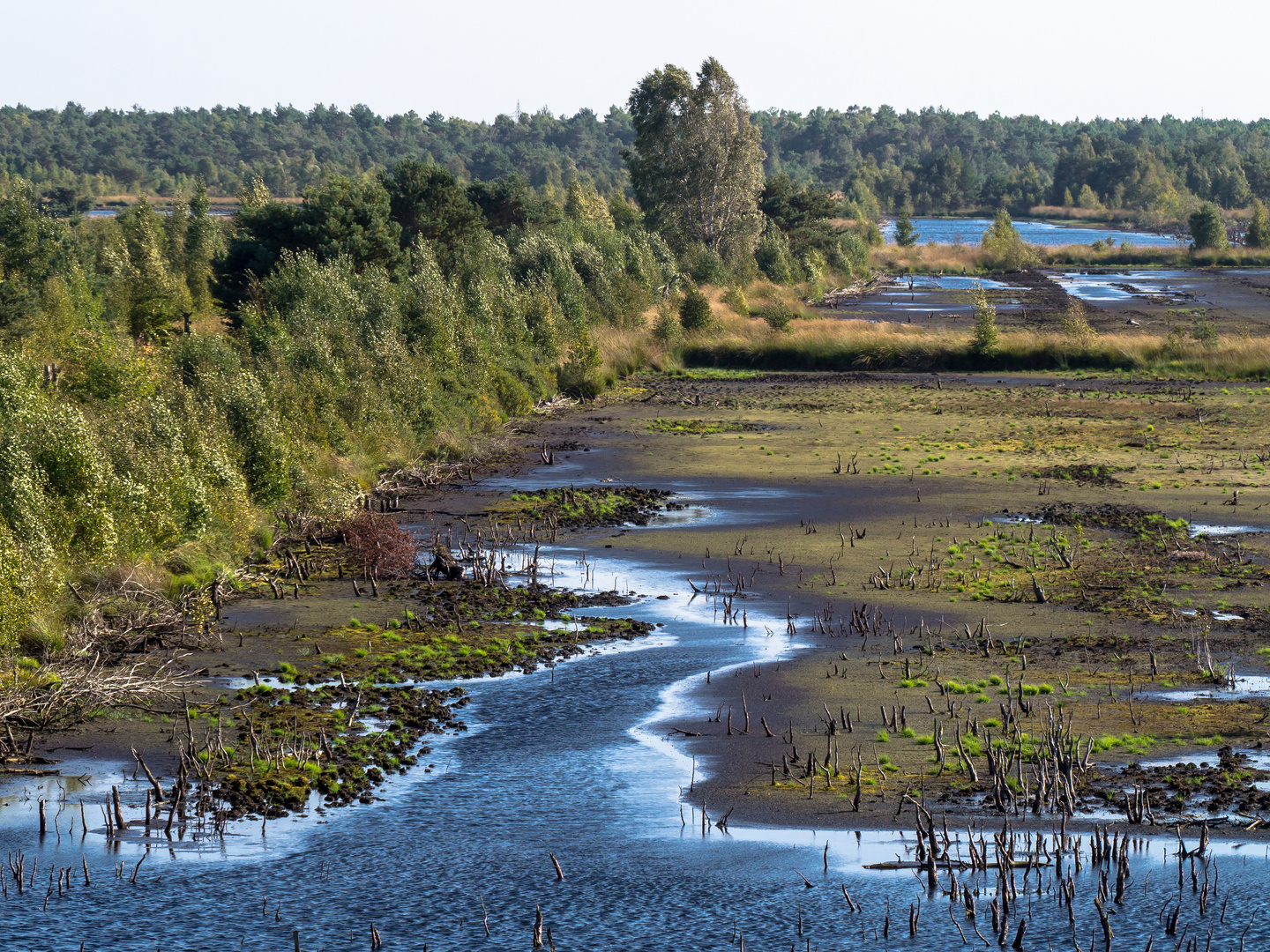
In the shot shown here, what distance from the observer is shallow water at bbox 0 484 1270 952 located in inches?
707

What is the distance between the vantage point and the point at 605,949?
17625 millimetres

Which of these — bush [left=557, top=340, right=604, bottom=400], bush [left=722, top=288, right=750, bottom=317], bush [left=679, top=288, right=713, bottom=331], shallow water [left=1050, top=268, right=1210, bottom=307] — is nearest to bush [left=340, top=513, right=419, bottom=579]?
bush [left=557, top=340, right=604, bottom=400]

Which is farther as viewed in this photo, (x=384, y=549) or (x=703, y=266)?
(x=703, y=266)

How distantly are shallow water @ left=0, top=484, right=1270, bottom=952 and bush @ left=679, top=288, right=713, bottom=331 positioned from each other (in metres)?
75.1

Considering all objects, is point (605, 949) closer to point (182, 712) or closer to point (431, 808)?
point (431, 808)

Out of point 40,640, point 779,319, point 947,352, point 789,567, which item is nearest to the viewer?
point 40,640

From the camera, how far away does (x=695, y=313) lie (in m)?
99.3

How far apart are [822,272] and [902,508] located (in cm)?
10886

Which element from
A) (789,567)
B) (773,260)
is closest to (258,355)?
(789,567)

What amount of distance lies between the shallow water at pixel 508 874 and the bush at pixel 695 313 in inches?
2958

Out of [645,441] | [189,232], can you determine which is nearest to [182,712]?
[645,441]

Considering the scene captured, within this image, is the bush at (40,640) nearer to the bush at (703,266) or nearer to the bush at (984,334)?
the bush at (984,334)

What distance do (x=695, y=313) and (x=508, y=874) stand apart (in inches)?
3205

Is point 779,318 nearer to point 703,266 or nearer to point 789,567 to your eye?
point 703,266
